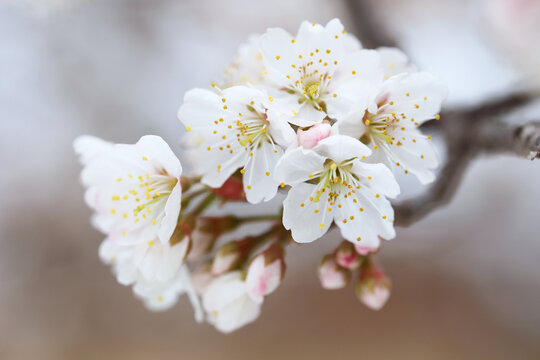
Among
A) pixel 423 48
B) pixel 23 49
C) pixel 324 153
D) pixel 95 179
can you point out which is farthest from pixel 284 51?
pixel 23 49

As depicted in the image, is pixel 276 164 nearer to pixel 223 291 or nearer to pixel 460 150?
pixel 223 291

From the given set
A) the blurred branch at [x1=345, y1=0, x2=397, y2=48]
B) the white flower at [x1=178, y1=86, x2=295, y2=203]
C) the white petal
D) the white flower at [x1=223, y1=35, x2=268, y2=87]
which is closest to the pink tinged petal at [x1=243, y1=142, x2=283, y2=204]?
the white flower at [x1=178, y1=86, x2=295, y2=203]

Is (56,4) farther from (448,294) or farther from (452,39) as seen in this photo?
(448,294)

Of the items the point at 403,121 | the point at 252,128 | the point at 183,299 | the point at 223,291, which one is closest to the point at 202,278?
the point at 223,291

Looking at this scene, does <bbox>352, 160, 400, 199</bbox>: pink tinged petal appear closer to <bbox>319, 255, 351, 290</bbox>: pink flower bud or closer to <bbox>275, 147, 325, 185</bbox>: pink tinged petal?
<bbox>275, 147, 325, 185</bbox>: pink tinged petal

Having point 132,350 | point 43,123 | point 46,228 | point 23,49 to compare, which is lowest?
point 132,350
